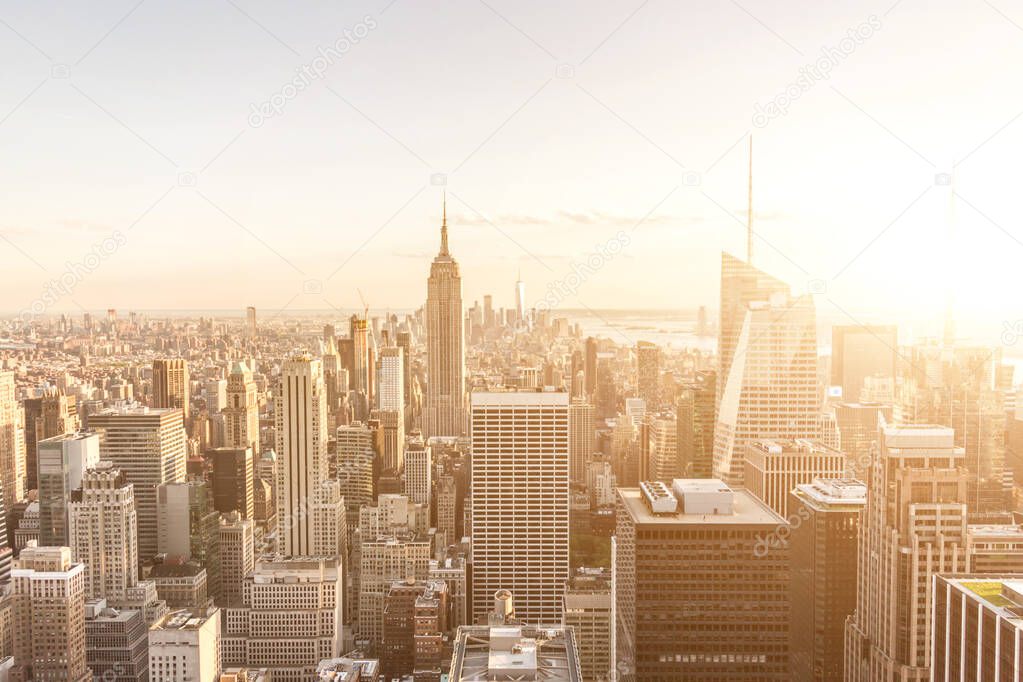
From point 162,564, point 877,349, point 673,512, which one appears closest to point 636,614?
point 673,512

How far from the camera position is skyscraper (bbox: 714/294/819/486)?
34.7ft

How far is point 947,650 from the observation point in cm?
479

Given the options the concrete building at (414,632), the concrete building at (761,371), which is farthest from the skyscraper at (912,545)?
the concrete building at (414,632)

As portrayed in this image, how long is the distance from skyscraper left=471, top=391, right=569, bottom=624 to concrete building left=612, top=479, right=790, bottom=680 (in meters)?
4.08

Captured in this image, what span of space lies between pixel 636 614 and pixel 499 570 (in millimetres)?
4398

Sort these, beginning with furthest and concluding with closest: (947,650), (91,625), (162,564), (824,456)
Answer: (162,564) → (824,456) → (91,625) → (947,650)

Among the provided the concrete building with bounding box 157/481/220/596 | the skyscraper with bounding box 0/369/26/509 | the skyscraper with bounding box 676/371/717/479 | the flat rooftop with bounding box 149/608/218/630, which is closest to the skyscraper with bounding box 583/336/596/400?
the skyscraper with bounding box 676/371/717/479

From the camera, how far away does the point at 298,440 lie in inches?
502

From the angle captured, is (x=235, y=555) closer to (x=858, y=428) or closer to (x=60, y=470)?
(x=60, y=470)

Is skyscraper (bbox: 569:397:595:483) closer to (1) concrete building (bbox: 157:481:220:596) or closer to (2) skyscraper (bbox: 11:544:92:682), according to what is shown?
(1) concrete building (bbox: 157:481:220:596)

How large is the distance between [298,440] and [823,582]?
316 inches

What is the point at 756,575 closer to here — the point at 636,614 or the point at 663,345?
the point at 636,614

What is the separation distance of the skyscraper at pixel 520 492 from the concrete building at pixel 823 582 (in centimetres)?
447

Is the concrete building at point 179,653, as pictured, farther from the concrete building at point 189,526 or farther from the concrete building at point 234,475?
the concrete building at point 234,475
